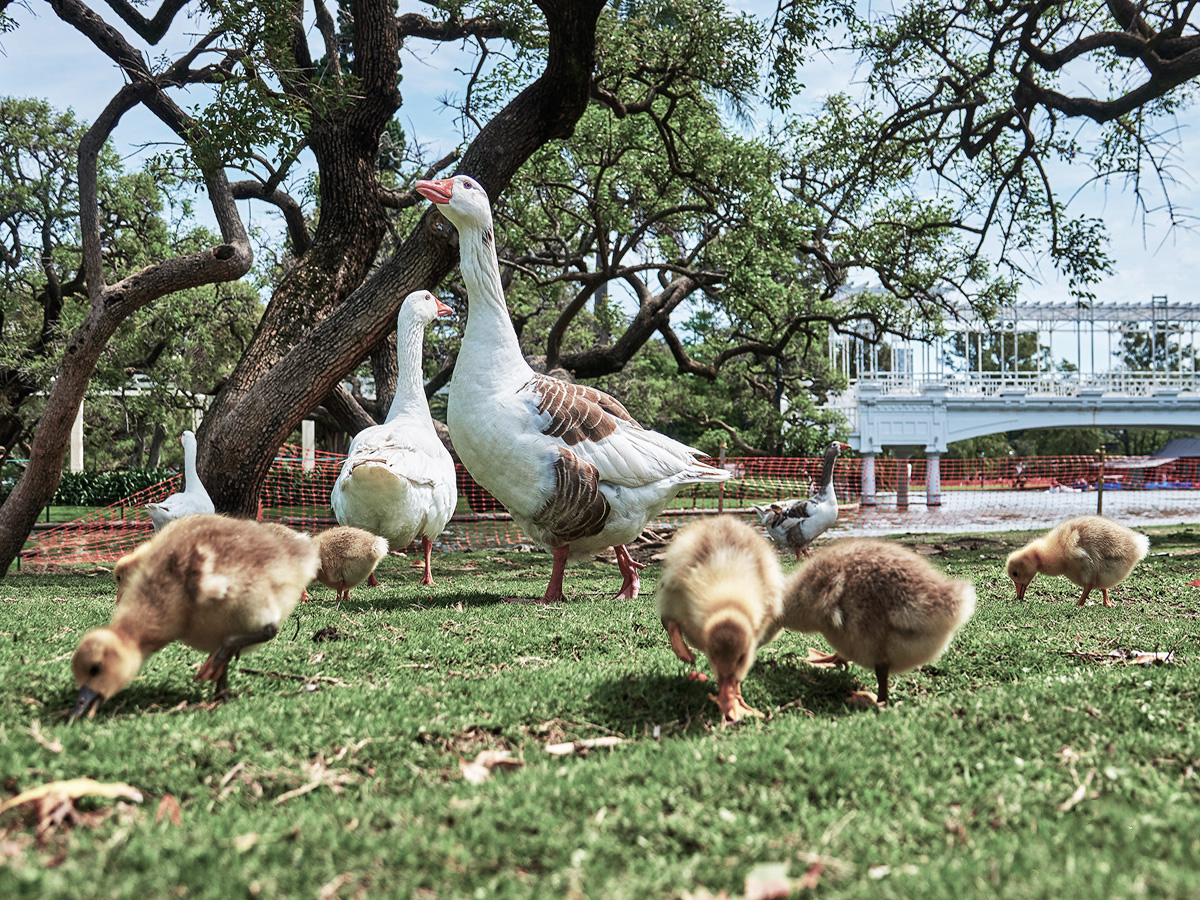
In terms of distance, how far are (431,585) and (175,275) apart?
4.59 m

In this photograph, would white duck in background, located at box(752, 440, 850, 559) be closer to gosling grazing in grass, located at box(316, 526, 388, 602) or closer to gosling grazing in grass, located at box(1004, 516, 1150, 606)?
gosling grazing in grass, located at box(1004, 516, 1150, 606)

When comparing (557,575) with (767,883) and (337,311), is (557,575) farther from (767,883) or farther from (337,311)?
(767,883)

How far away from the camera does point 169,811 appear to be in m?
2.24

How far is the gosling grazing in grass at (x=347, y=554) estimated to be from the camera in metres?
5.98

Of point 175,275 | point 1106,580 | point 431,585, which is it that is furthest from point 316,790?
point 175,275

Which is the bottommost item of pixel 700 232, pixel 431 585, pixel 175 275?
pixel 431 585

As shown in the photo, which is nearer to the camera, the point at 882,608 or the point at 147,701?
the point at 147,701

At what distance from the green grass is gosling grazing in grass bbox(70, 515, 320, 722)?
0.62 feet

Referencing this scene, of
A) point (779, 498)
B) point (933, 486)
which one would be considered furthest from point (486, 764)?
point (933, 486)

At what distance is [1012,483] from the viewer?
36.3 m

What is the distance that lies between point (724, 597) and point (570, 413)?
11.0 ft

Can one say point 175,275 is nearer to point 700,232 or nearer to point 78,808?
point 78,808

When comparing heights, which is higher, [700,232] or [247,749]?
[700,232]

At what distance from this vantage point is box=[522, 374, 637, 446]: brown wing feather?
6184mm
